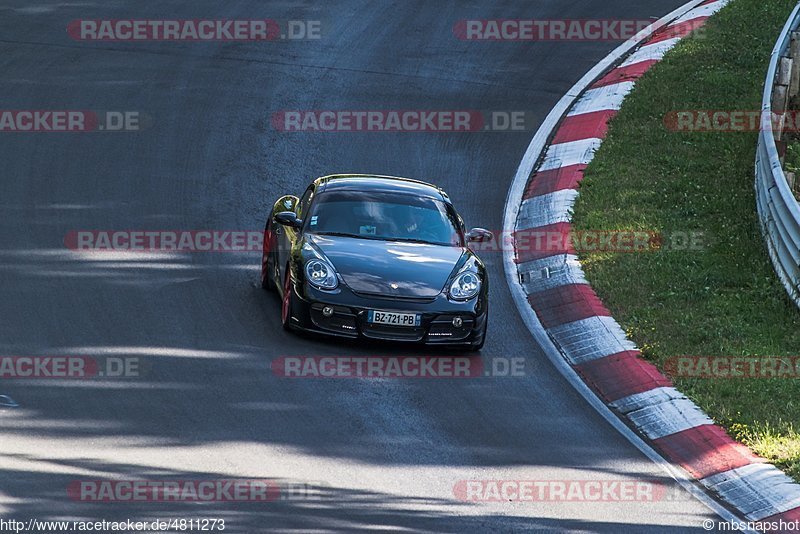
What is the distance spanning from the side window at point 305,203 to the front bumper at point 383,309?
1632 millimetres

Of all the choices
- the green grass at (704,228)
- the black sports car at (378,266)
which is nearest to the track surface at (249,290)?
the black sports car at (378,266)

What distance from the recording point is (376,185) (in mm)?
13289

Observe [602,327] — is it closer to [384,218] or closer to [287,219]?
[384,218]

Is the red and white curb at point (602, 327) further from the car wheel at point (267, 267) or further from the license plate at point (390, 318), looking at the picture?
the car wheel at point (267, 267)

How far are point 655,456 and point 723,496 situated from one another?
77cm

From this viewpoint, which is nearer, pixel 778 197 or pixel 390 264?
pixel 390 264

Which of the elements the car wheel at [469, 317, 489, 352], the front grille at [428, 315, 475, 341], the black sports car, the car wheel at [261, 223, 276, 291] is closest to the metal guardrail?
the black sports car

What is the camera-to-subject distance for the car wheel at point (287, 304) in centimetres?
1189

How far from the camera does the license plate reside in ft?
37.7

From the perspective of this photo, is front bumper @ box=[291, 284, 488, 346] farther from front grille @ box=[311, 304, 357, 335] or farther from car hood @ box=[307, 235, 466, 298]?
car hood @ box=[307, 235, 466, 298]

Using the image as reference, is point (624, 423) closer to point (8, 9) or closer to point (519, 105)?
point (519, 105)

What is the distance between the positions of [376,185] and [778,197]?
392cm

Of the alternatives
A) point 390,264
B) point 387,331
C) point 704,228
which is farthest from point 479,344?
point 704,228

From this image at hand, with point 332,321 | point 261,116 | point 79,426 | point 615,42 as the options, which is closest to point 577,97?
point 615,42
